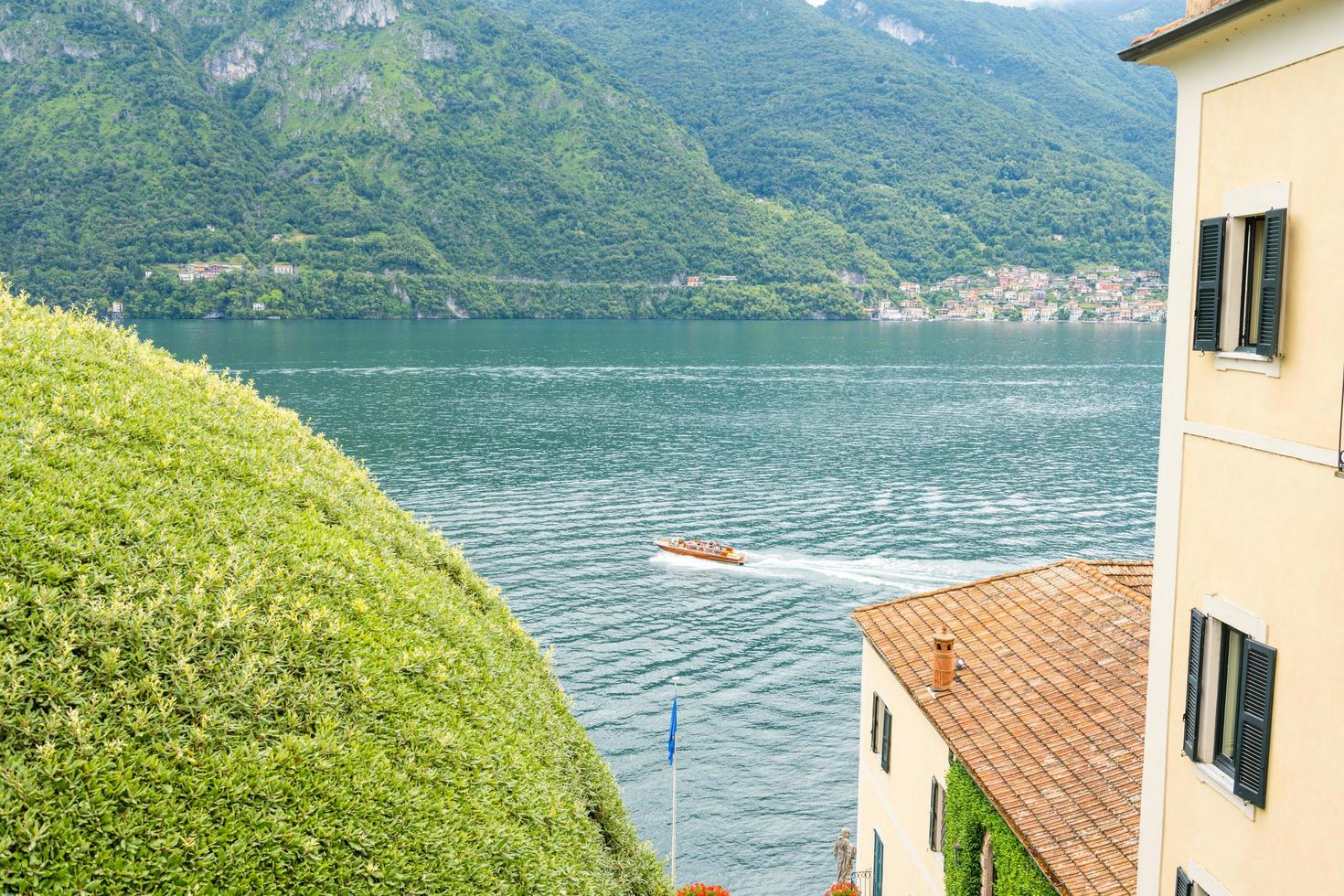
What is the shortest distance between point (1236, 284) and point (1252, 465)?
1549mm

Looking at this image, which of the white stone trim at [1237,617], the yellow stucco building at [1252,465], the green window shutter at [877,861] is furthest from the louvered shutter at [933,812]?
the white stone trim at [1237,617]

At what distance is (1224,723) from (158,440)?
9.73m

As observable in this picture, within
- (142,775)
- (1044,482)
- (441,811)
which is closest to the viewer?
(142,775)

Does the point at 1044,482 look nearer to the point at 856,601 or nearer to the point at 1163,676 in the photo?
the point at 856,601

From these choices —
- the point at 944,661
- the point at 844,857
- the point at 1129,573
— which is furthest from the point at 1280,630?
the point at 844,857

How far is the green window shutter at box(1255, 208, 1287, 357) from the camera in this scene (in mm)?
8586

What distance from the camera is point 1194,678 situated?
9953 millimetres

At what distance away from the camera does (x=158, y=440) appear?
9391 mm

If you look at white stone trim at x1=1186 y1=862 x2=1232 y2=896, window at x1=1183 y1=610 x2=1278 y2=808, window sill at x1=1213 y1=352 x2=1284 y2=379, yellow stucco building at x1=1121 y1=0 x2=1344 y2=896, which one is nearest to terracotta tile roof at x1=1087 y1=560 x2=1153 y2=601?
yellow stucco building at x1=1121 y1=0 x2=1344 y2=896

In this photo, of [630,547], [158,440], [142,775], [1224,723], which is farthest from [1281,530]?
[630,547]

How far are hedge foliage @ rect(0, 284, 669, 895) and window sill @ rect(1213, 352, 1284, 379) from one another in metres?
6.80

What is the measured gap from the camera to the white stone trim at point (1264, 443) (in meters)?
8.16

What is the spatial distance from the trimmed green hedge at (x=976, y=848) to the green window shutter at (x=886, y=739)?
163 inches

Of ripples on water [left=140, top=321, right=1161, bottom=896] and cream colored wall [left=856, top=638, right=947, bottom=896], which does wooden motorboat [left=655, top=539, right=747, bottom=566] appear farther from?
cream colored wall [left=856, top=638, right=947, bottom=896]
